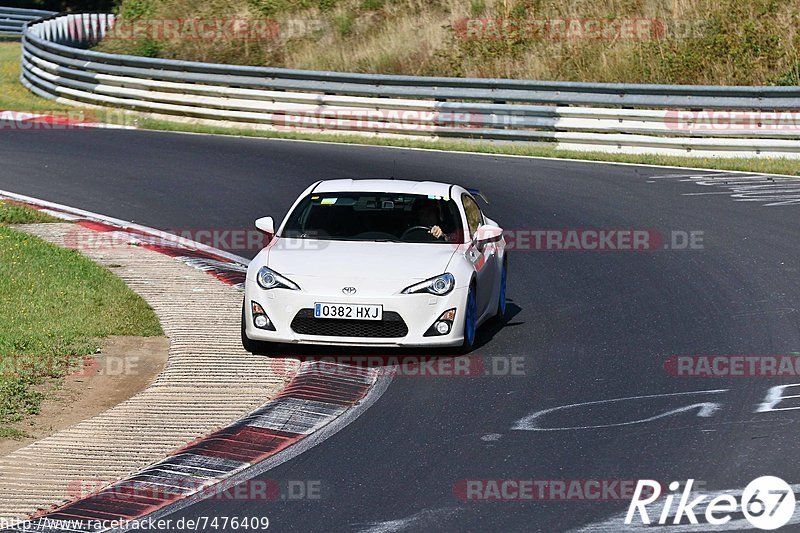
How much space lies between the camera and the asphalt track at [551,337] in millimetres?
7551

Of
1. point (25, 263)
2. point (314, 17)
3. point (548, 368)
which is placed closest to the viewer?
point (548, 368)

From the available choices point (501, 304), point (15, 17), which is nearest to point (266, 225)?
point (501, 304)

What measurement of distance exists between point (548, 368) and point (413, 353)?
1.17 metres

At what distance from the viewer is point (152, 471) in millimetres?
7895

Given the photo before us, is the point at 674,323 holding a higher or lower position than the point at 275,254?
lower

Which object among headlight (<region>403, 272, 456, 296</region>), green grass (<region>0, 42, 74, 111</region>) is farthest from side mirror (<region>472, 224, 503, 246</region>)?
green grass (<region>0, 42, 74, 111</region>)

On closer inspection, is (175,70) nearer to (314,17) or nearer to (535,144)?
(314,17)

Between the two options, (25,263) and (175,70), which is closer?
(25,263)

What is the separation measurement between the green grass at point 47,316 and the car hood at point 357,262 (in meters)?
1.41

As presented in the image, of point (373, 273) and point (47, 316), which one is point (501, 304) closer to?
point (373, 273)

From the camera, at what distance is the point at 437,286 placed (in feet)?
34.8

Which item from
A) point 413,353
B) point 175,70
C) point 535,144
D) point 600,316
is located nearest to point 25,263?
point 413,353

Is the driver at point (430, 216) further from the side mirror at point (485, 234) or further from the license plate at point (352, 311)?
the license plate at point (352, 311)

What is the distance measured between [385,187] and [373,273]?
1546 mm
